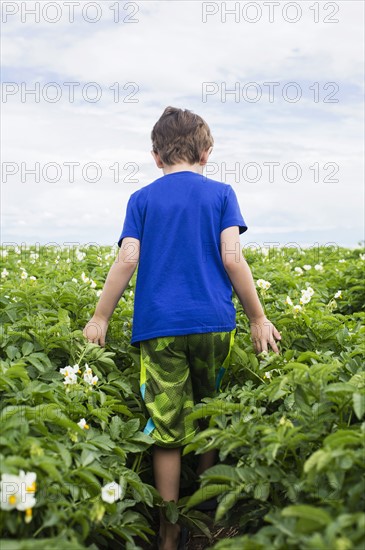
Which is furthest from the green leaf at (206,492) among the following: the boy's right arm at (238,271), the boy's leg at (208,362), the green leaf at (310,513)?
the boy's right arm at (238,271)

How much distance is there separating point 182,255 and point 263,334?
0.63m

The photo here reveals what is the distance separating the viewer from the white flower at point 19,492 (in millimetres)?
2248

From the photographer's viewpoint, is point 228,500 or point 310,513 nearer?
point 310,513

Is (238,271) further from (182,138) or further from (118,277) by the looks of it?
(182,138)

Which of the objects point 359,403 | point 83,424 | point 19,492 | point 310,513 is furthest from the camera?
point 83,424

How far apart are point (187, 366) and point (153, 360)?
0.58 feet

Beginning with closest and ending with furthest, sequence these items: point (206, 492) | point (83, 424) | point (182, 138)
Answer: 1. point (206, 492)
2. point (83, 424)
3. point (182, 138)

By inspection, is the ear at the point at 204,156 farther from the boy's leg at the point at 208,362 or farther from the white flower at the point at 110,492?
the white flower at the point at 110,492

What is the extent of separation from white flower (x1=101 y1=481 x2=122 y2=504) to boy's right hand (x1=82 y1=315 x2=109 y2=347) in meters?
1.21

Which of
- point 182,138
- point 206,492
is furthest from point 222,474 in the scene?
point 182,138

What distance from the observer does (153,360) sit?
11.2 feet

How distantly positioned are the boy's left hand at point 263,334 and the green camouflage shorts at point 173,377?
9.2 inches

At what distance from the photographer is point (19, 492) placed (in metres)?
2.26

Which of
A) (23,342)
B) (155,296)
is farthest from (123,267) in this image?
(23,342)
